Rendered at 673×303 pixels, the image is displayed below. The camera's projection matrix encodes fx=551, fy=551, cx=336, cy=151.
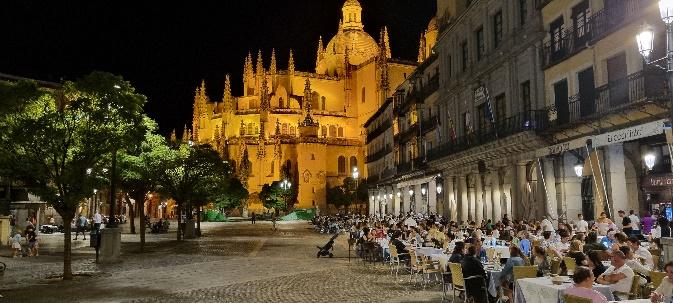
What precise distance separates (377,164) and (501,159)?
126ft

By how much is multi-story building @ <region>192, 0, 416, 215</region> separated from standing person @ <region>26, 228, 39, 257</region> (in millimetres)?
69316

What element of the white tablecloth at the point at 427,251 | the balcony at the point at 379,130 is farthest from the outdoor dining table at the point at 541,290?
the balcony at the point at 379,130

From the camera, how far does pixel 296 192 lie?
9212 centimetres

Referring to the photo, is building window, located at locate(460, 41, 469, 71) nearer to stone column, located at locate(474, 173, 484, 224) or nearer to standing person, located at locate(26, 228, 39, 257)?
stone column, located at locate(474, 173, 484, 224)

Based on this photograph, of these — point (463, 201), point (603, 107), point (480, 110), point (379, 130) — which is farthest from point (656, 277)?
point (379, 130)

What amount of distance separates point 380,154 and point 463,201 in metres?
29.0

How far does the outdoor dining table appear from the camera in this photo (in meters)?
7.79

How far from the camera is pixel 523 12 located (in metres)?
24.0

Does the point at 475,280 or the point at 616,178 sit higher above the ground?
the point at 616,178

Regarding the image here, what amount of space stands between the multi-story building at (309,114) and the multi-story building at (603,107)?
6914 cm

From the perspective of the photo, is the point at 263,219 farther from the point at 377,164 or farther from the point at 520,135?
the point at 520,135

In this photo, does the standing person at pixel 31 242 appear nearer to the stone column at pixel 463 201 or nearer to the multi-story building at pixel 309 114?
the stone column at pixel 463 201

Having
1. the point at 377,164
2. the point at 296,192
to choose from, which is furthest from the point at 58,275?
the point at 296,192

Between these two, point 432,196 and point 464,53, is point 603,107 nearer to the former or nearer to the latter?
point 464,53
